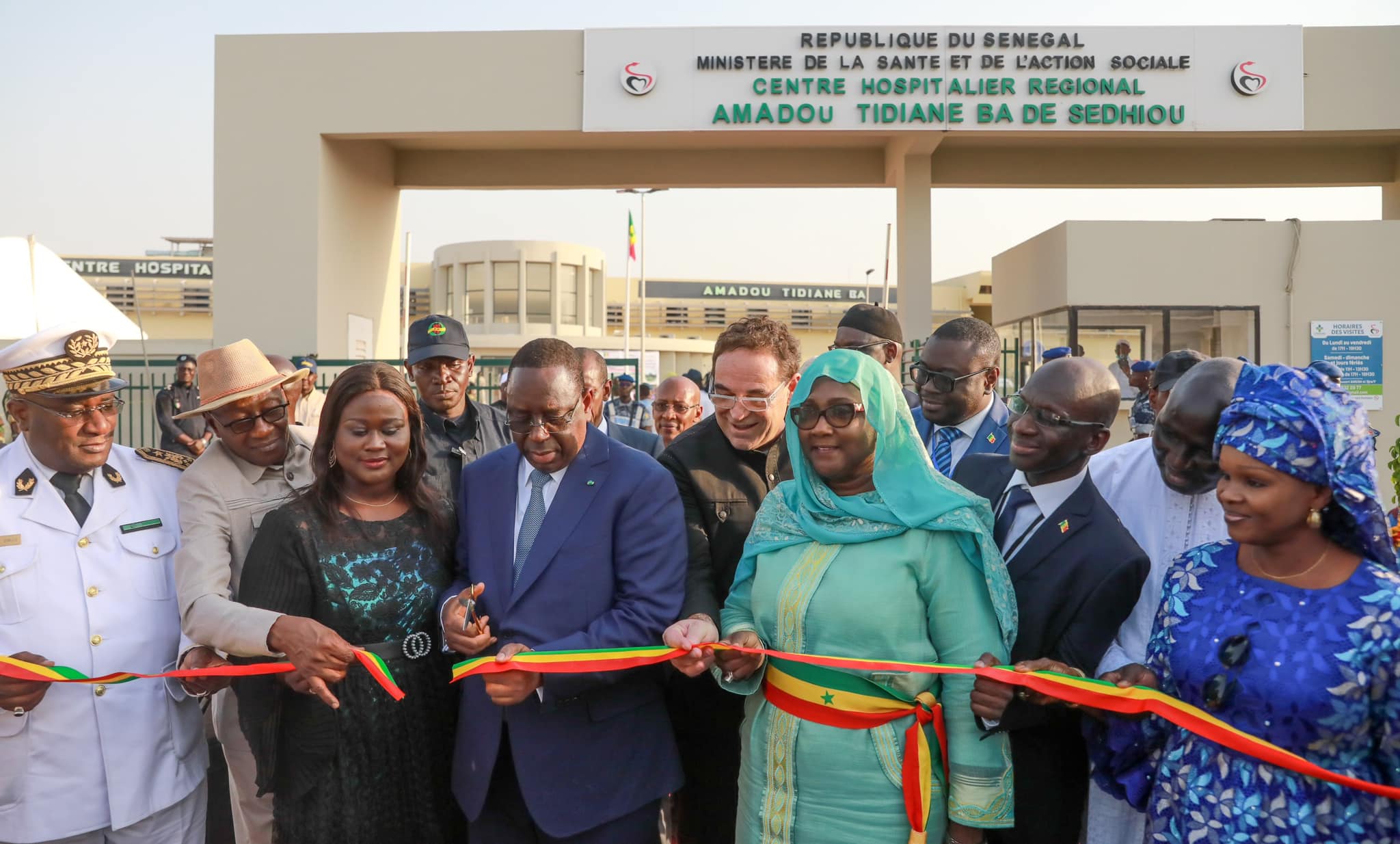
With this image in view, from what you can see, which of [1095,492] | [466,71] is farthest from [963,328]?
[466,71]

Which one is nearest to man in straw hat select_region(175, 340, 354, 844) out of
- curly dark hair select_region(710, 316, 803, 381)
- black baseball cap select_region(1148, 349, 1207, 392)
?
curly dark hair select_region(710, 316, 803, 381)

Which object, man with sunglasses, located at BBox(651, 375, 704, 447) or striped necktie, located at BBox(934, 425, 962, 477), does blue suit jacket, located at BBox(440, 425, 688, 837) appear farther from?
man with sunglasses, located at BBox(651, 375, 704, 447)

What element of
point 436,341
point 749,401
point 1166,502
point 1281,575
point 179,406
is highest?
point 436,341

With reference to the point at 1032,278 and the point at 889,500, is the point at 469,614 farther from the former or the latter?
the point at 1032,278

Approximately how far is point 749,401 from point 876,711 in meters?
1.28

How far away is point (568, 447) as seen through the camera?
9.80 feet

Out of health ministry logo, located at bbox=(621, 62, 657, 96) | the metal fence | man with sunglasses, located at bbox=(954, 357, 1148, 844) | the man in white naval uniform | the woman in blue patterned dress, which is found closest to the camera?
the woman in blue patterned dress

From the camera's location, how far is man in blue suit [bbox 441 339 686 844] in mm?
2840

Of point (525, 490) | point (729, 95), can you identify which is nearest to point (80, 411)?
point (525, 490)

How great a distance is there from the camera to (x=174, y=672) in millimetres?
3086

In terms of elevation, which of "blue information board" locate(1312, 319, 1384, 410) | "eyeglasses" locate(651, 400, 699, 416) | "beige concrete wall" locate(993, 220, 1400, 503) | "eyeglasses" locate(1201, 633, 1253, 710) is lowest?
"eyeglasses" locate(1201, 633, 1253, 710)

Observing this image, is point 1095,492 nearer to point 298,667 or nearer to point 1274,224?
point 298,667

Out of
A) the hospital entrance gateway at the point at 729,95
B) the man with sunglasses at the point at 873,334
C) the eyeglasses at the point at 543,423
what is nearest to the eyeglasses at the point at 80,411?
the eyeglasses at the point at 543,423

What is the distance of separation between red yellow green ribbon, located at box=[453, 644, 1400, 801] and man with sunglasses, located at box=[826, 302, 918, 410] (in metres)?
2.51
